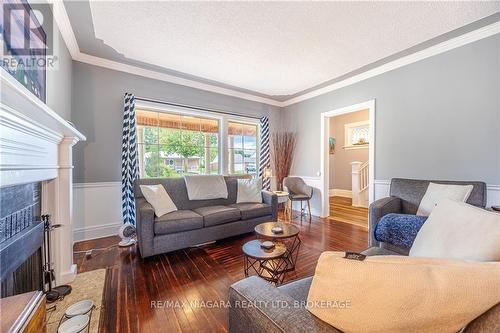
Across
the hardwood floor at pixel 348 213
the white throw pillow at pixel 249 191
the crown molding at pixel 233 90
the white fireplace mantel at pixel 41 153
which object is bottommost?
the hardwood floor at pixel 348 213

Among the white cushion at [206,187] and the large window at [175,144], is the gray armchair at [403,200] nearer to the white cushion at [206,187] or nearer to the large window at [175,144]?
the white cushion at [206,187]

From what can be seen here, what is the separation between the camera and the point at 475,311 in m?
0.53

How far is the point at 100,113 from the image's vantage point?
117 inches

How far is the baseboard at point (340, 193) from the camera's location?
611 cm

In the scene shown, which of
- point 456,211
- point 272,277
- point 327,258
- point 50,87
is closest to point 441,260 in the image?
point 327,258

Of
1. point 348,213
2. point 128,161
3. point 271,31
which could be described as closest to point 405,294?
point 271,31

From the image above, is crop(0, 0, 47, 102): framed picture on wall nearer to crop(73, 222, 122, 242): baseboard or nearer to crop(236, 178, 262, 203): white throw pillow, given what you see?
crop(73, 222, 122, 242): baseboard

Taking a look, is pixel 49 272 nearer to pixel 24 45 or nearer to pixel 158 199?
pixel 158 199

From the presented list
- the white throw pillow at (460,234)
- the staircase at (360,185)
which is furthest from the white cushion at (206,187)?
the staircase at (360,185)

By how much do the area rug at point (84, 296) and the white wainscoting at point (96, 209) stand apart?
3.57 feet

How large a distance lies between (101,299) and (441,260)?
2.16m

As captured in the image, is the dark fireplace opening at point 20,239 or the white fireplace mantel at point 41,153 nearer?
the white fireplace mantel at point 41,153

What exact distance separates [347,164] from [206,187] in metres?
4.63

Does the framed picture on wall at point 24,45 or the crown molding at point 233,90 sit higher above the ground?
the crown molding at point 233,90
